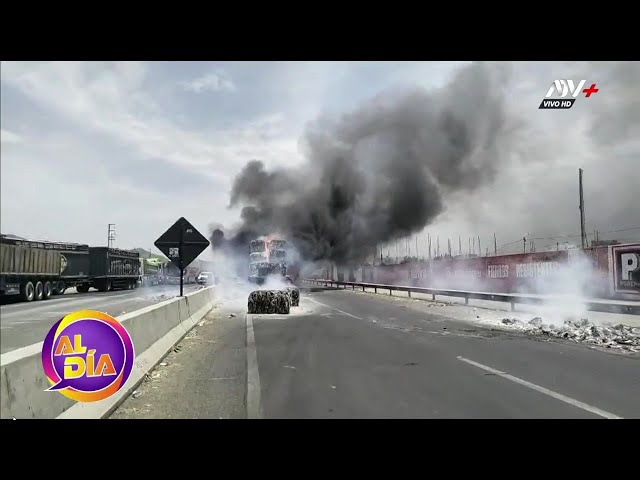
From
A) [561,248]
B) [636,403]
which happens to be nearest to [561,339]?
[636,403]

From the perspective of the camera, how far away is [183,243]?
11.9m

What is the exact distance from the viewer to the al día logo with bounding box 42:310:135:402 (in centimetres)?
383

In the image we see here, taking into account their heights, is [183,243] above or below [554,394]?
above

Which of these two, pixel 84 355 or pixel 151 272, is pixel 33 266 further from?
pixel 151 272

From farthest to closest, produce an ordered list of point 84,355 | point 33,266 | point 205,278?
point 205,278
point 33,266
point 84,355

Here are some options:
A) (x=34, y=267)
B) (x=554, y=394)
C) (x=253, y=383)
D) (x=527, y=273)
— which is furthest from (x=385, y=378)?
(x=527, y=273)

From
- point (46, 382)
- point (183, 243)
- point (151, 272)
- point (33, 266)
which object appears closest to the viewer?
point (46, 382)

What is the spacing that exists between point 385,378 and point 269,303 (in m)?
11.1

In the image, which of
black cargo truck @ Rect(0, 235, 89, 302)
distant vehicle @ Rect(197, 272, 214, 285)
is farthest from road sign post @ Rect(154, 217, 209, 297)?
distant vehicle @ Rect(197, 272, 214, 285)

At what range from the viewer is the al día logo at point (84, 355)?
3.83m

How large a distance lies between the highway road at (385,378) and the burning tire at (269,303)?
5617mm

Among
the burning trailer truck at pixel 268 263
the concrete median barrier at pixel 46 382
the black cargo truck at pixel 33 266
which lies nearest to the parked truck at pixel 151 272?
the burning trailer truck at pixel 268 263

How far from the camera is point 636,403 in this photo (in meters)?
5.33

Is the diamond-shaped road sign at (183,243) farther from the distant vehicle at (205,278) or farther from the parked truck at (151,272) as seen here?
the distant vehicle at (205,278)
